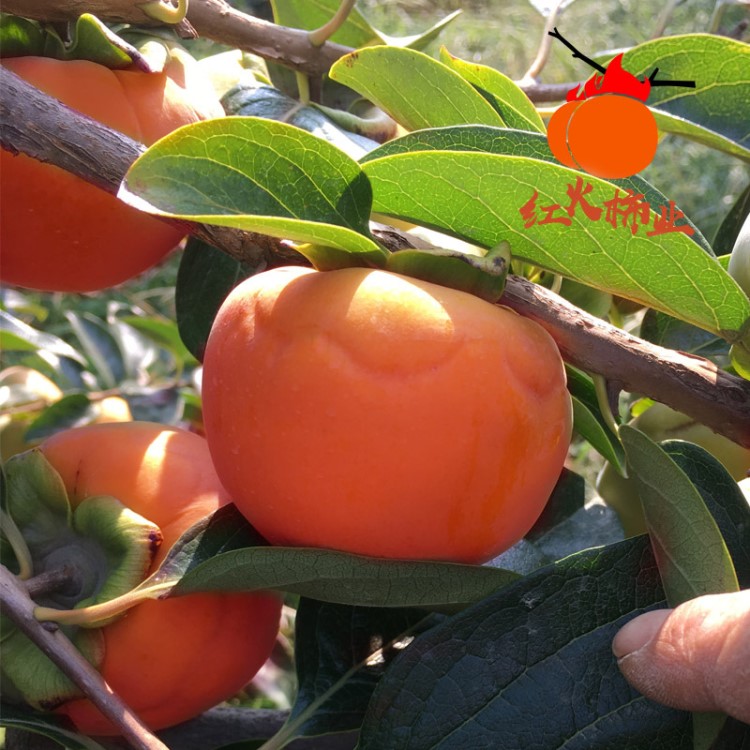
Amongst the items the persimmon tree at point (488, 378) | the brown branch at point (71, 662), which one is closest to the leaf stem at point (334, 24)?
the persimmon tree at point (488, 378)

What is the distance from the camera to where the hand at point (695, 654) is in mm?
528

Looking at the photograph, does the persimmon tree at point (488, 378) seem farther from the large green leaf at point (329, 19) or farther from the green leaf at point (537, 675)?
the large green leaf at point (329, 19)

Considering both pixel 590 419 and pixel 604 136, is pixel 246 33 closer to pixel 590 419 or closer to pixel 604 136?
pixel 604 136

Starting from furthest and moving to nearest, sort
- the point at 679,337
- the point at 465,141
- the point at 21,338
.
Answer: the point at 21,338 < the point at 679,337 < the point at 465,141

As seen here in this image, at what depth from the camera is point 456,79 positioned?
28.1 inches

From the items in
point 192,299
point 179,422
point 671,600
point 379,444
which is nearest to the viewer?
point 379,444

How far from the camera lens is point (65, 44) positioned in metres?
0.83

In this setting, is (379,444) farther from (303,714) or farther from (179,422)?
(179,422)

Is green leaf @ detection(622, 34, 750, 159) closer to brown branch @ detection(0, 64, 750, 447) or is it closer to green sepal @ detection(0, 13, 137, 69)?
brown branch @ detection(0, 64, 750, 447)

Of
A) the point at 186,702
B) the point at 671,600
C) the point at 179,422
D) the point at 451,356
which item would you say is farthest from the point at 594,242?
the point at 179,422

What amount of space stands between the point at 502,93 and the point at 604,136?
99 millimetres

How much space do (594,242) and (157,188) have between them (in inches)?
10.5

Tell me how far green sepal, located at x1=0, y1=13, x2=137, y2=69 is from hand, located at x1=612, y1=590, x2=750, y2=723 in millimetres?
599

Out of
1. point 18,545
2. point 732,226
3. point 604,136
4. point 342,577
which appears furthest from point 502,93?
point 18,545
